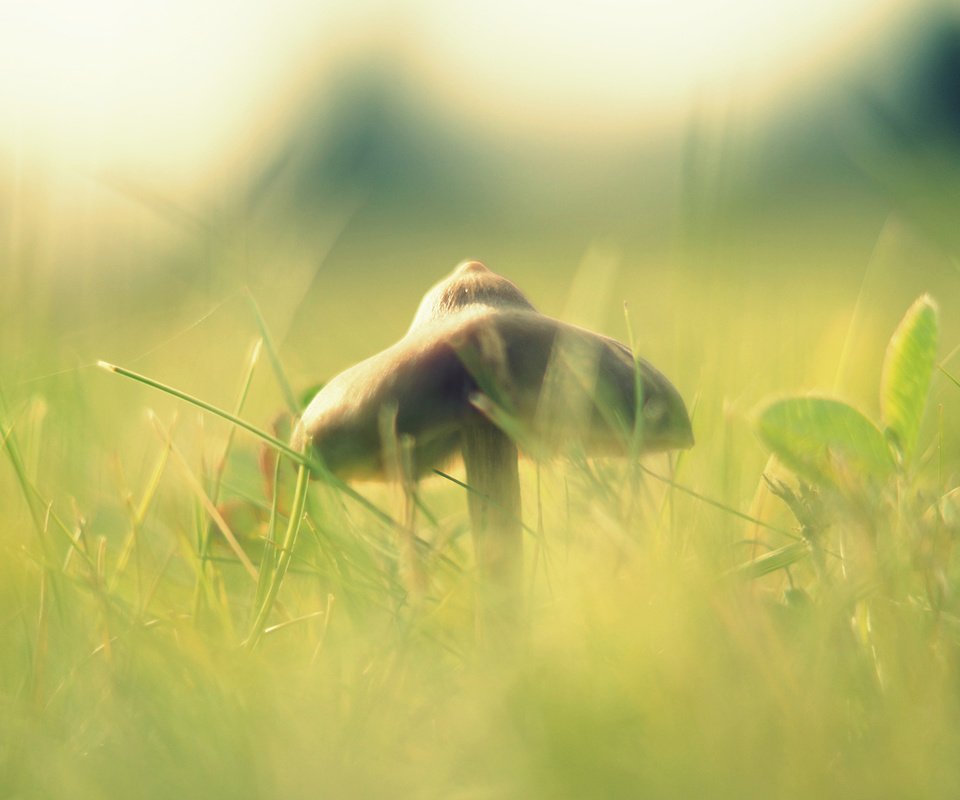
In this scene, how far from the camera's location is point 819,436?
131 cm

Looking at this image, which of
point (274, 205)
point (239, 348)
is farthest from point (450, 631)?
point (239, 348)

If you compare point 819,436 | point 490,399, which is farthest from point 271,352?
point 819,436

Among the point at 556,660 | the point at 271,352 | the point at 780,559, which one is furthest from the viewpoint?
the point at 271,352

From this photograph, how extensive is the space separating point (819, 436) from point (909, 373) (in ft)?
0.45

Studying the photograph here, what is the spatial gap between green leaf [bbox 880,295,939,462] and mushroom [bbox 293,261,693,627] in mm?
321

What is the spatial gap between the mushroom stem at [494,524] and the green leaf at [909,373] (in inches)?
19.7

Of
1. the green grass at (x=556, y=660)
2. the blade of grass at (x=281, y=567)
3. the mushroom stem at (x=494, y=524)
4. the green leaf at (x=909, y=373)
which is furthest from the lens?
the green leaf at (x=909, y=373)

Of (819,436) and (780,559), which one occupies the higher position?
(819,436)

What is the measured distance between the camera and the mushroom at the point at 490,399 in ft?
4.70

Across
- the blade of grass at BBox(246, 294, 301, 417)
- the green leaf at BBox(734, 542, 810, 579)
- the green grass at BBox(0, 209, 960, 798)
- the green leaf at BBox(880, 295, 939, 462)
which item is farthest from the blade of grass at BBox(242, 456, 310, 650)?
the green leaf at BBox(880, 295, 939, 462)

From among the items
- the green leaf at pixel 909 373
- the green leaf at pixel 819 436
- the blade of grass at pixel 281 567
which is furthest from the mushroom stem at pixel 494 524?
the green leaf at pixel 909 373

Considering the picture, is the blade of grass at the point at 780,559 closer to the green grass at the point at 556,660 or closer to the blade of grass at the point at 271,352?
the green grass at the point at 556,660

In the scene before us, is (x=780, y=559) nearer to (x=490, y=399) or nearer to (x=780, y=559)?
(x=780, y=559)

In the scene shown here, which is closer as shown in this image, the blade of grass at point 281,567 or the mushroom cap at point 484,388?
the blade of grass at point 281,567
